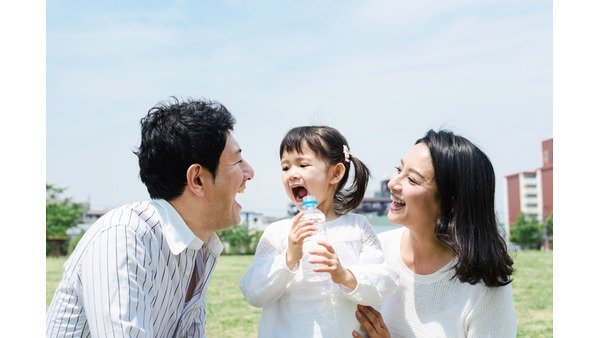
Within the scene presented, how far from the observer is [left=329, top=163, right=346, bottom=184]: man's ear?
283 cm

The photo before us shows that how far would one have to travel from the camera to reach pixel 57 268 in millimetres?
16750

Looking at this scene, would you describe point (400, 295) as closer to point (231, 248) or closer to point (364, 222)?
point (364, 222)

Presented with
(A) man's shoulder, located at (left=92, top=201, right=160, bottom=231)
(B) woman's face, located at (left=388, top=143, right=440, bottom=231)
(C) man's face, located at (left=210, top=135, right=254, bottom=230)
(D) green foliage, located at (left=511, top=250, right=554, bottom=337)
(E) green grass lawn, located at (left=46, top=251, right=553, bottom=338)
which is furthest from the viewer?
(D) green foliage, located at (left=511, top=250, right=554, bottom=337)

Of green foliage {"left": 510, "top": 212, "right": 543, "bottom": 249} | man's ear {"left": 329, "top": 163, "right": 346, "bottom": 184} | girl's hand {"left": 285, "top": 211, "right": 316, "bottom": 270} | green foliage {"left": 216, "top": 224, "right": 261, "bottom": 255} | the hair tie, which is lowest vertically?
green foliage {"left": 510, "top": 212, "right": 543, "bottom": 249}

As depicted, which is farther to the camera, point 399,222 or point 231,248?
point 231,248

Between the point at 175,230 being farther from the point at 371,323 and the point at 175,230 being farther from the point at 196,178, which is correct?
the point at 371,323

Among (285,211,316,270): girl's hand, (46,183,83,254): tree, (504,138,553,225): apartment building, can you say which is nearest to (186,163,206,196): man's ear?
(285,211,316,270): girl's hand

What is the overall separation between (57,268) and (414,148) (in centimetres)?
1587

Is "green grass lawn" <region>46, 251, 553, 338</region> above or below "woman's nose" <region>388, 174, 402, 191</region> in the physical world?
below

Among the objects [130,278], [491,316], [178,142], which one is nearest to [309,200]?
[178,142]

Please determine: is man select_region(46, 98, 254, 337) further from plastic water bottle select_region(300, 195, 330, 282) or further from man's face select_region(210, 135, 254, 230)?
plastic water bottle select_region(300, 195, 330, 282)

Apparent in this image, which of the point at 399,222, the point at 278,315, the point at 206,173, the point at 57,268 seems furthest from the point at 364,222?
the point at 57,268

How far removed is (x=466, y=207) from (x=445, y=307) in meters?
0.45

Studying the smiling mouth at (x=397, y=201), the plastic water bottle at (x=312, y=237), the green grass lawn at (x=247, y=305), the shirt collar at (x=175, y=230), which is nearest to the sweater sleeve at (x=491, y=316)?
the smiling mouth at (x=397, y=201)
